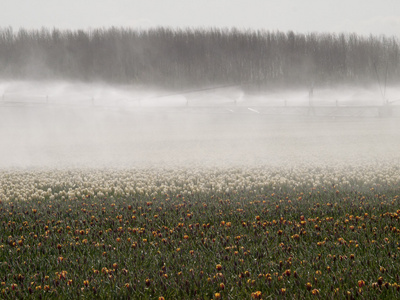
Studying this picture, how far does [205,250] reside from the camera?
5.77 meters

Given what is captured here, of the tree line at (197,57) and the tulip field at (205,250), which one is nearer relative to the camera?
the tulip field at (205,250)

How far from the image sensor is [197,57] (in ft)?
208

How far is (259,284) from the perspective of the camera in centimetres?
451

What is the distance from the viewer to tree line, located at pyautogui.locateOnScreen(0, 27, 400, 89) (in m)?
Answer: 58.7

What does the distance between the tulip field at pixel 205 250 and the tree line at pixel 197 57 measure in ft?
170

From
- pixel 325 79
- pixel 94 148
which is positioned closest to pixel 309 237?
pixel 94 148

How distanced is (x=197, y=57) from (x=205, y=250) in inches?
2343

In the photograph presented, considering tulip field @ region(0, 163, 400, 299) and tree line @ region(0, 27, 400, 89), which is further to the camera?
tree line @ region(0, 27, 400, 89)

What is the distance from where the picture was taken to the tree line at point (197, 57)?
5869 centimetres

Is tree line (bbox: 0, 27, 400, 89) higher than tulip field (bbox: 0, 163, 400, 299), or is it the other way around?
tree line (bbox: 0, 27, 400, 89)

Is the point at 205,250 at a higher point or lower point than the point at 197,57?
lower

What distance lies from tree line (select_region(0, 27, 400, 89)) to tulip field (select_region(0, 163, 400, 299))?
51893 millimetres

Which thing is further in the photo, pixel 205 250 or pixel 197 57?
pixel 197 57

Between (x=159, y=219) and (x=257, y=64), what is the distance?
6008 centimetres
